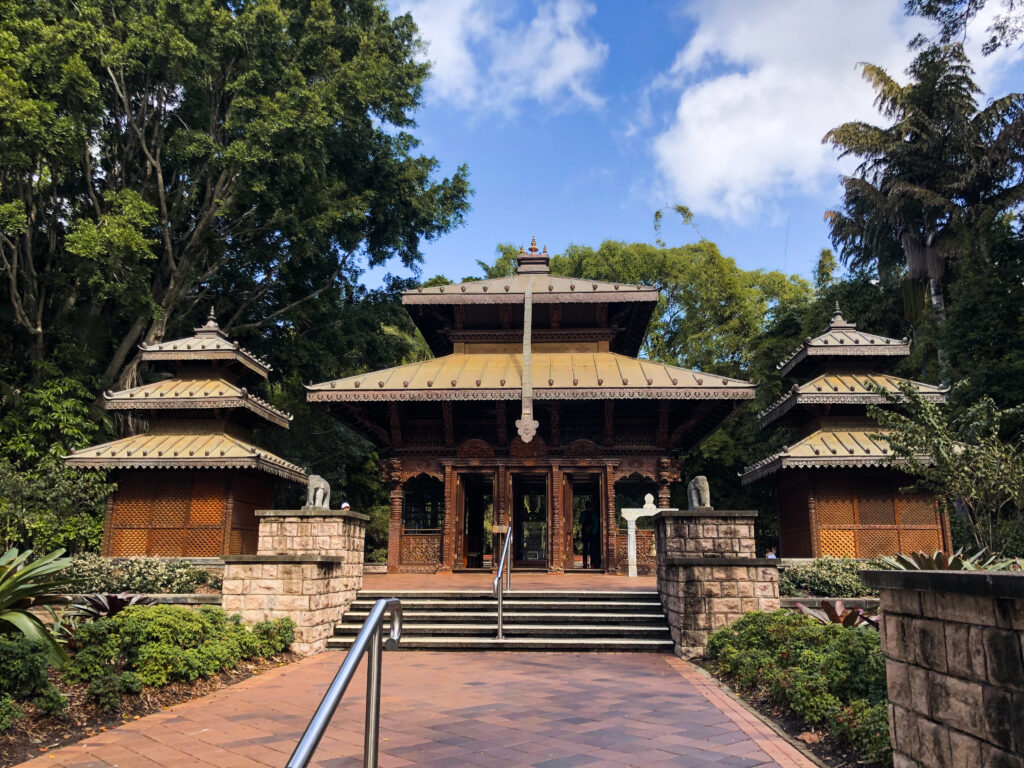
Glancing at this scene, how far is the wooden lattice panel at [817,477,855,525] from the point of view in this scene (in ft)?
47.0

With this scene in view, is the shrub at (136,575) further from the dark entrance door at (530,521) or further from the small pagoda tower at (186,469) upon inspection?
the dark entrance door at (530,521)

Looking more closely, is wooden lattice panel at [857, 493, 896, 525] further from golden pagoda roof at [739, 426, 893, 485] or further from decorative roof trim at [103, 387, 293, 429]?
decorative roof trim at [103, 387, 293, 429]

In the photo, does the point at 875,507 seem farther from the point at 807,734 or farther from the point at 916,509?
the point at 807,734

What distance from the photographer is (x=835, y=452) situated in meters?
14.1

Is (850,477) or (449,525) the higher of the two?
(850,477)

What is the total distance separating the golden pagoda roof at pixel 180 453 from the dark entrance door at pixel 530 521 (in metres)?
6.97

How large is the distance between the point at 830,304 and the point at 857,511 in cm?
1441

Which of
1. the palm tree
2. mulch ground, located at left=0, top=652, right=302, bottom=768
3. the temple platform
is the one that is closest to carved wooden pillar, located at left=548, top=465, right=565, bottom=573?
the temple platform

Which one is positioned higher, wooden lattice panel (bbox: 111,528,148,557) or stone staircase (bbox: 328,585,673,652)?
wooden lattice panel (bbox: 111,528,148,557)

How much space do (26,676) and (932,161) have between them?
31.4m

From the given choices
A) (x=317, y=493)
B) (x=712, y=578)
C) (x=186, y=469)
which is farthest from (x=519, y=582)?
(x=186, y=469)

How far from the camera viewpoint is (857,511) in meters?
14.4

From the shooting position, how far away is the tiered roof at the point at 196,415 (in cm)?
1445

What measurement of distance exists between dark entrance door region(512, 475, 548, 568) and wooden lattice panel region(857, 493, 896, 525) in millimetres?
7582
